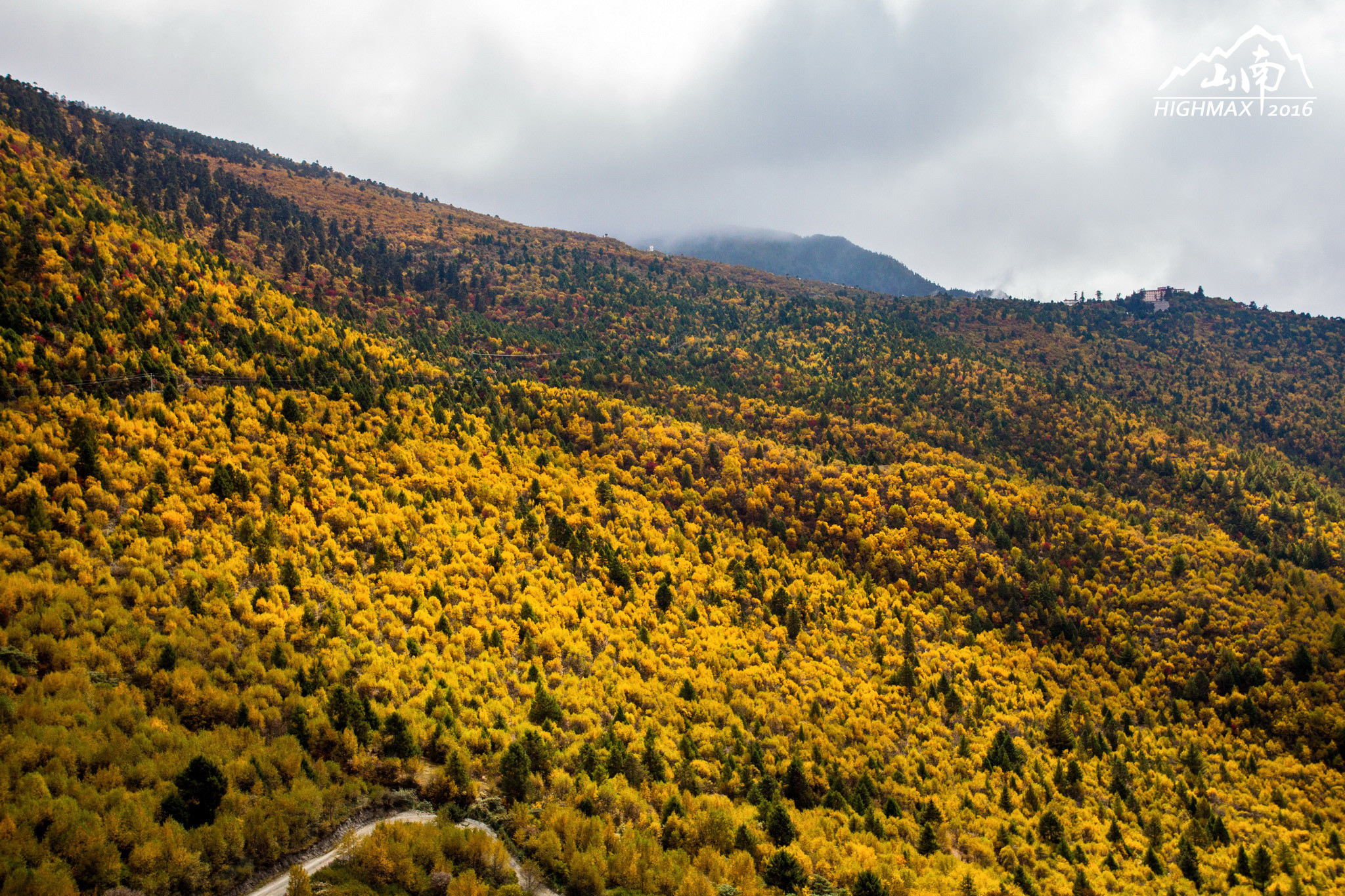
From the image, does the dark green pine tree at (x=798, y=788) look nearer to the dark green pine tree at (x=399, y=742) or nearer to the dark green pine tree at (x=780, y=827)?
the dark green pine tree at (x=780, y=827)

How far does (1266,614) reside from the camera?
50.3m

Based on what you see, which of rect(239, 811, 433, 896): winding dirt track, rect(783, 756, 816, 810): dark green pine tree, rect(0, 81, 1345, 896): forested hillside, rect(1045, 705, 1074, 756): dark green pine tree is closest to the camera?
rect(239, 811, 433, 896): winding dirt track

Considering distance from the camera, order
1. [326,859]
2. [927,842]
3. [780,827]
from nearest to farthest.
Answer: [326,859], [780,827], [927,842]

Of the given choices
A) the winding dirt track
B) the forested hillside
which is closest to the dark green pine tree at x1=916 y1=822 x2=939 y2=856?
the forested hillside

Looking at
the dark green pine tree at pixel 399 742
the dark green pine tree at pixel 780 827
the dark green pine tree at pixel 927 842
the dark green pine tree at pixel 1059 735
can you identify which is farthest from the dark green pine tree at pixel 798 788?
the dark green pine tree at pixel 1059 735

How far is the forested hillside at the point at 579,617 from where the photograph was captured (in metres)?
22.0

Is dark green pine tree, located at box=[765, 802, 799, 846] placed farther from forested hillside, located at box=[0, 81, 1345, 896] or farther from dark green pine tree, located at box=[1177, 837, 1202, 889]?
dark green pine tree, located at box=[1177, 837, 1202, 889]

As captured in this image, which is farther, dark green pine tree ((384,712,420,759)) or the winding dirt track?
dark green pine tree ((384,712,420,759))

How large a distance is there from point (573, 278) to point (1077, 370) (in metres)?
116

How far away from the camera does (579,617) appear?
41625mm

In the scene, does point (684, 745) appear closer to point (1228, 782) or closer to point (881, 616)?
point (881, 616)

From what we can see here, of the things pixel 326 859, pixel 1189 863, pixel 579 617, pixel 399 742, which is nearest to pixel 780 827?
pixel 399 742

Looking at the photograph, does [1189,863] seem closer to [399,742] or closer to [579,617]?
[579,617]

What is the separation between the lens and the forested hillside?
22031 mm
